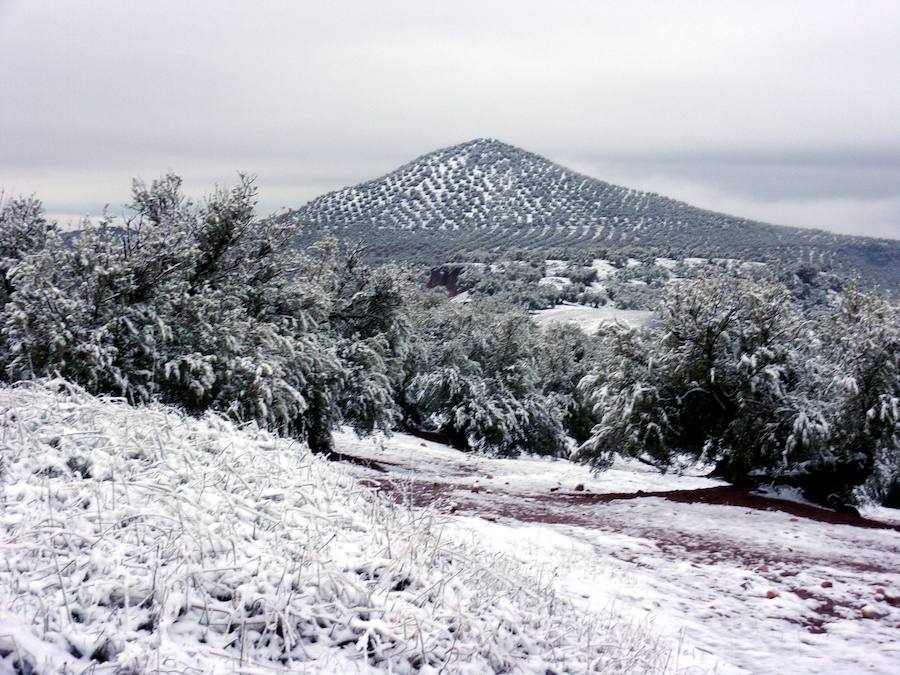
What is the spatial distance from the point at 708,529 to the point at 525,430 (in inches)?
699

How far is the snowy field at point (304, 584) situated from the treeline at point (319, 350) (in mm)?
5233

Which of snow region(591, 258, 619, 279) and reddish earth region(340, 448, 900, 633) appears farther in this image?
snow region(591, 258, 619, 279)

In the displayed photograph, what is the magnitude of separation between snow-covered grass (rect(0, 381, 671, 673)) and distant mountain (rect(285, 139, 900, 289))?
74069 mm

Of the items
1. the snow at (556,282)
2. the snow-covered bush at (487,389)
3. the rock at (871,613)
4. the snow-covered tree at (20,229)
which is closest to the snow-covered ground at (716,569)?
the rock at (871,613)

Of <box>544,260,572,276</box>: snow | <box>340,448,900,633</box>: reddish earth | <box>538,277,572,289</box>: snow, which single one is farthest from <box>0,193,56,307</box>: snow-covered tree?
<box>544,260,572,276</box>: snow

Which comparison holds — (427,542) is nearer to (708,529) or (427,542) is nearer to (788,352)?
(708,529)

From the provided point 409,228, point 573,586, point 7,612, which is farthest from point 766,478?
point 409,228

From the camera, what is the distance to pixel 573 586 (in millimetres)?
7062

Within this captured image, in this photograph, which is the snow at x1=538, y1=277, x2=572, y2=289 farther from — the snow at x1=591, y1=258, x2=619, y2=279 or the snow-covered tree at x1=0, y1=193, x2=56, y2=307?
the snow-covered tree at x1=0, y1=193, x2=56, y2=307

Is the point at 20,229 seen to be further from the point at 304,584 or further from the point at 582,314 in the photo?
the point at 582,314

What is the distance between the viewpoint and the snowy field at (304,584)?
3.82 meters

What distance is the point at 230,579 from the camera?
4.22 metres

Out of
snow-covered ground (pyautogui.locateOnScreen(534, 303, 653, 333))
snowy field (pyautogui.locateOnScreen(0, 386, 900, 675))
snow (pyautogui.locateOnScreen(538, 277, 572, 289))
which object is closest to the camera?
snowy field (pyautogui.locateOnScreen(0, 386, 900, 675))

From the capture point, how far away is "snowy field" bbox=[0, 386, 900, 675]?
12.5 ft
